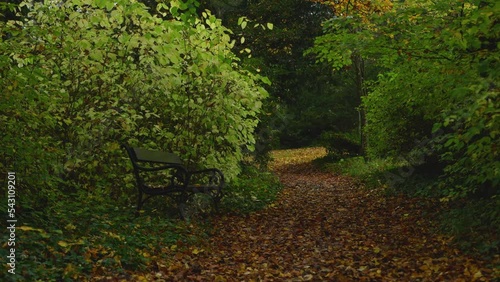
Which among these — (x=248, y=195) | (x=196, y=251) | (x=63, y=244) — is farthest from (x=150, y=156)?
(x=248, y=195)

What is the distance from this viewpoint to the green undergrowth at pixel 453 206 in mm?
6320

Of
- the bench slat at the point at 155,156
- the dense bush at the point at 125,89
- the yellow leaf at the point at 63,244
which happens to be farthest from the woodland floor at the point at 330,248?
the dense bush at the point at 125,89

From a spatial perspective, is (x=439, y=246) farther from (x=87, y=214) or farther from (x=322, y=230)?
(x=87, y=214)

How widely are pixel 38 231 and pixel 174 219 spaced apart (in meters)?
2.75

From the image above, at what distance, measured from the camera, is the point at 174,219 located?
809 cm

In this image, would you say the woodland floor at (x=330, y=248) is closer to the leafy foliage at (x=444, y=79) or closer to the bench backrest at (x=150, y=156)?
the leafy foliage at (x=444, y=79)

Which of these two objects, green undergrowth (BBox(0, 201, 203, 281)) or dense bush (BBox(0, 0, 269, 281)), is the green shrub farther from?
green undergrowth (BBox(0, 201, 203, 281))

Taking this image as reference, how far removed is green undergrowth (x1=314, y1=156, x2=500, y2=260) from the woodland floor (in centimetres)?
20

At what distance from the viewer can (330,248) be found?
24.5 ft

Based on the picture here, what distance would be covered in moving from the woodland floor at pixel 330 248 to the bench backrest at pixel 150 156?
1420 mm

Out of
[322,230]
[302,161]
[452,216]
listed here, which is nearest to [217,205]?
[322,230]

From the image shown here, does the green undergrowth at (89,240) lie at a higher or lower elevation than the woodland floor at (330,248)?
higher

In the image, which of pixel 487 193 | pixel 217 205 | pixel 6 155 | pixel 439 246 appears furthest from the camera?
pixel 217 205

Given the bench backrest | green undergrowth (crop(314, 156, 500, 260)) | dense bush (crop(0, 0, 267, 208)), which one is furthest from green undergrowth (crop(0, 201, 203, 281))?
green undergrowth (crop(314, 156, 500, 260))
